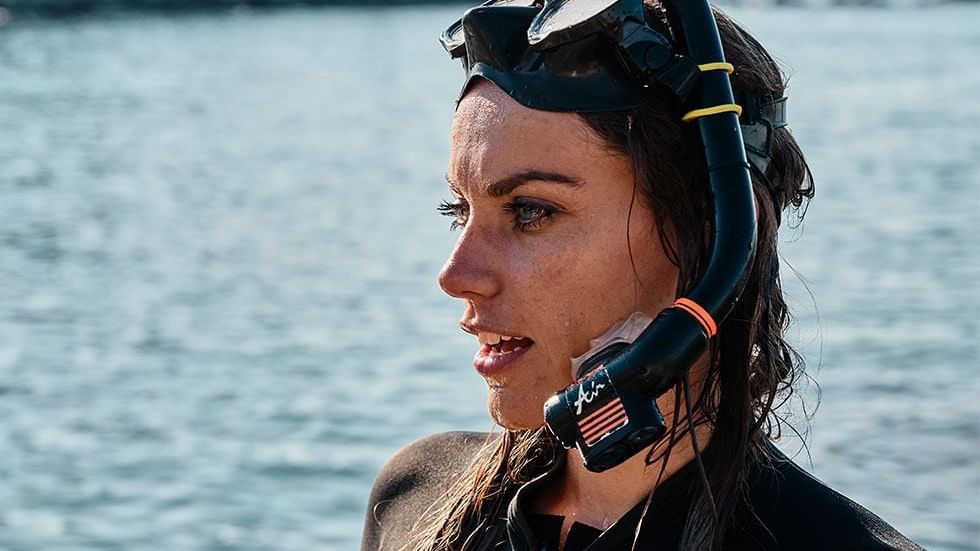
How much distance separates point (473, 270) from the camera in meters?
1.94

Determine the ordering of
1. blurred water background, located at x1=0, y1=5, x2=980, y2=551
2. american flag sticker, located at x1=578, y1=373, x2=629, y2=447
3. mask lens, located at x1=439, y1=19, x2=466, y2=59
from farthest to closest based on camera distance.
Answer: blurred water background, located at x1=0, y1=5, x2=980, y2=551, mask lens, located at x1=439, y1=19, x2=466, y2=59, american flag sticker, located at x1=578, y1=373, x2=629, y2=447

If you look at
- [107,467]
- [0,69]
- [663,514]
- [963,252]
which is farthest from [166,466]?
[0,69]

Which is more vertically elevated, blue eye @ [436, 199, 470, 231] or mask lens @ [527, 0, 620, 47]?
mask lens @ [527, 0, 620, 47]

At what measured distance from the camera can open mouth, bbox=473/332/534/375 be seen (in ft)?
6.43

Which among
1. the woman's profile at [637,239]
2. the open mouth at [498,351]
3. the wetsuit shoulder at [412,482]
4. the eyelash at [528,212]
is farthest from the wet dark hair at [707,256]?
the wetsuit shoulder at [412,482]

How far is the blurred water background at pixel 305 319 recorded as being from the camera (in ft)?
24.8

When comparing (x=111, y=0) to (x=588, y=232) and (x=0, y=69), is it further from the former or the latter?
(x=588, y=232)

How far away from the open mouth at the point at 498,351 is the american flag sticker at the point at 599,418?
0.22 m

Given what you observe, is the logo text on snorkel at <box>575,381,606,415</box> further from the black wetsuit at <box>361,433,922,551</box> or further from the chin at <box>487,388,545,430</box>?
the black wetsuit at <box>361,433,922,551</box>

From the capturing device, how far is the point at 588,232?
1922 millimetres

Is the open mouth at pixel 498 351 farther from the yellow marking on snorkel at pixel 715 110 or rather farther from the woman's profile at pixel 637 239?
the yellow marking on snorkel at pixel 715 110

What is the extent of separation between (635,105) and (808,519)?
57 cm

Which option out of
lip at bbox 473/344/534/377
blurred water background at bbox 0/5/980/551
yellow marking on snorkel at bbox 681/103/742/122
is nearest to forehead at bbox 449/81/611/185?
yellow marking on snorkel at bbox 681/103/742/122

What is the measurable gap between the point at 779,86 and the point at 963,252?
11.5 metres
